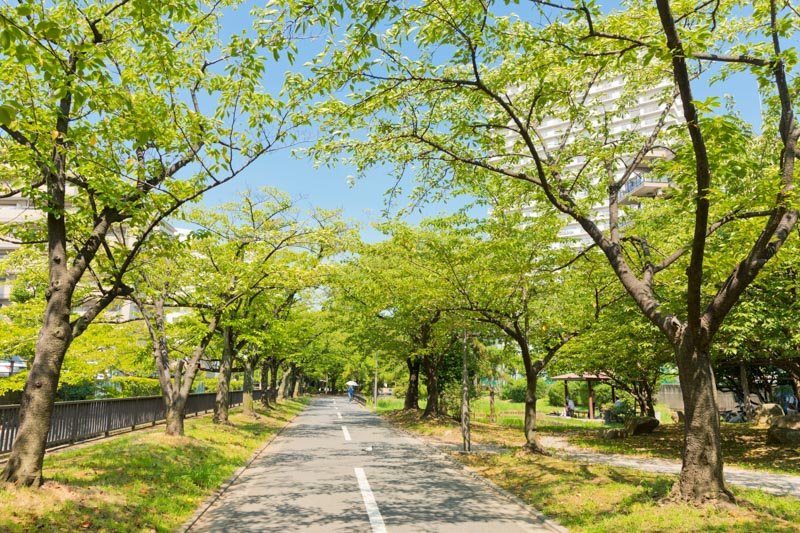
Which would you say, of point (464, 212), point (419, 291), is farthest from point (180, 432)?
point (464, 212)

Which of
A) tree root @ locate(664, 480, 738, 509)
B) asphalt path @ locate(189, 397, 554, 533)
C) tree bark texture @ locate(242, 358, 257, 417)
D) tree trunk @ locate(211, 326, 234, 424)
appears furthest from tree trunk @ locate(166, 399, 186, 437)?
tree bark texture @ locate(242, 358, 257, 417)

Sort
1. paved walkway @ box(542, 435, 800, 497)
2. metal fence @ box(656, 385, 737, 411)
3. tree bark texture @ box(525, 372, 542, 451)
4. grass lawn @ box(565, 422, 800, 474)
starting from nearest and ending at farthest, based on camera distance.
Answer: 1. paved walkway @ box(542, 435, 800, 497)
2. grass lawn @ box(565, 422, 800, 474)
3. tree bark texture @ box(525, 372, 542, 451)
4. metal fence @ box(656, 385, 737, 411)

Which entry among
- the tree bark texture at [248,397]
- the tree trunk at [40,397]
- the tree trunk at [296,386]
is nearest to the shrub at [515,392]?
Answer: the tree trunk at [296,386]

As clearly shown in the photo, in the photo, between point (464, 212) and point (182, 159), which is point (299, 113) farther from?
point (464, 212)

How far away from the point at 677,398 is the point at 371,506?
35687 millimetres

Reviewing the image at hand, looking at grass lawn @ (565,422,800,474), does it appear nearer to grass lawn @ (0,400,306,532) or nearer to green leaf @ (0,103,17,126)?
grass lawn @ (0,400,306,532)

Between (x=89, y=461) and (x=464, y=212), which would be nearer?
(x=89, y=461)

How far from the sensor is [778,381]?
29375 mm

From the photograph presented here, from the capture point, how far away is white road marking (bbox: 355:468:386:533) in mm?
7301

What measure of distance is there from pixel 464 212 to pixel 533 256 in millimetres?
2861

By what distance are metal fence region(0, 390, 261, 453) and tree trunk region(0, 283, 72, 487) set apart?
277 centimetres

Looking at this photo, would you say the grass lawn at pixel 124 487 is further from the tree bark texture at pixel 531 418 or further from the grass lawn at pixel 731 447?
the grass lawn at pixel 731 447

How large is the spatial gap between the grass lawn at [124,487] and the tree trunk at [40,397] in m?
0.33

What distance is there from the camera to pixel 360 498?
9.16 metres
